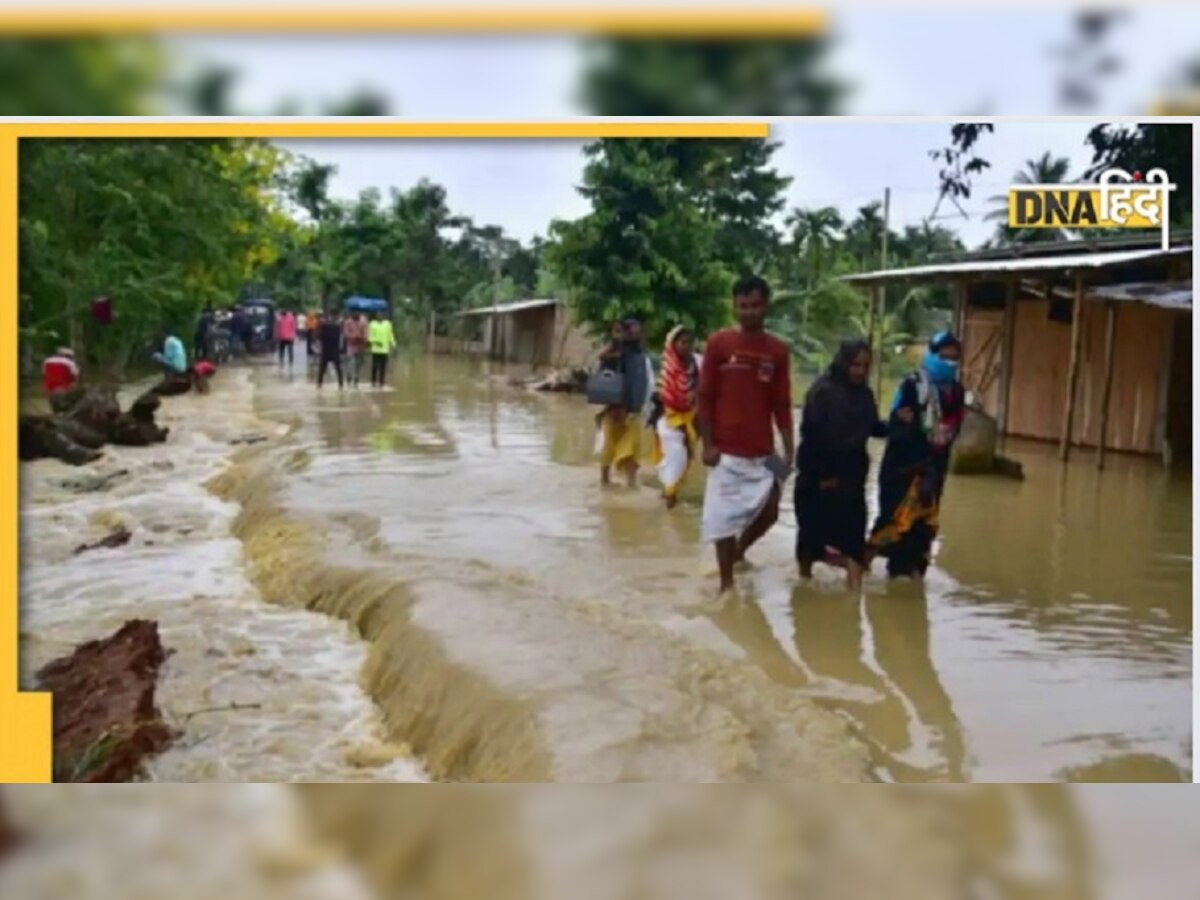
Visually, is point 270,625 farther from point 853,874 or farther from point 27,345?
point 853,874

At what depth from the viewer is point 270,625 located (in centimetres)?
604

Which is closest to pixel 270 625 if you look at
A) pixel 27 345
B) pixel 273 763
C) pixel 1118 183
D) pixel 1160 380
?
pixel 273 763

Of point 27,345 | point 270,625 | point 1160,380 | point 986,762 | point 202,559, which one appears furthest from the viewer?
→ point 1160,380

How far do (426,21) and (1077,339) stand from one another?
4991 millimetres

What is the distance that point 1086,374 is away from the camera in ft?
30.5

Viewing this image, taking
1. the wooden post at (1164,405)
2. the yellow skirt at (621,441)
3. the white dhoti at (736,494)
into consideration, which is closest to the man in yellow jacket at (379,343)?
the yellow skirt at (621,441)

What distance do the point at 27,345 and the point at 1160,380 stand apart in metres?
6.33

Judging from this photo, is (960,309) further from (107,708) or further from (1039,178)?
(107,708)

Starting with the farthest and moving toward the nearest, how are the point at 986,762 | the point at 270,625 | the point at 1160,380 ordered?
1. the point at 1160,380
2. the point at 270,625
3. the point at 986,762

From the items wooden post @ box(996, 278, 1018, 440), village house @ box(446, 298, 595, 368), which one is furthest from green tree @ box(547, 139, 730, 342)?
wooden post @ box(996, 278, 1018, 440)

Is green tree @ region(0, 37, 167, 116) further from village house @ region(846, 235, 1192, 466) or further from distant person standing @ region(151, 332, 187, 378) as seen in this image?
village house @ region(846, 235, 1192, 466)

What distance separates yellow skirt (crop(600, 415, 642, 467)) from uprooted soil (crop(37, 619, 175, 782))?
2.95 metres

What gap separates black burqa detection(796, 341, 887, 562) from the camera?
20.3 feet

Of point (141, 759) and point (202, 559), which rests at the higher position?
point (202, 559)
